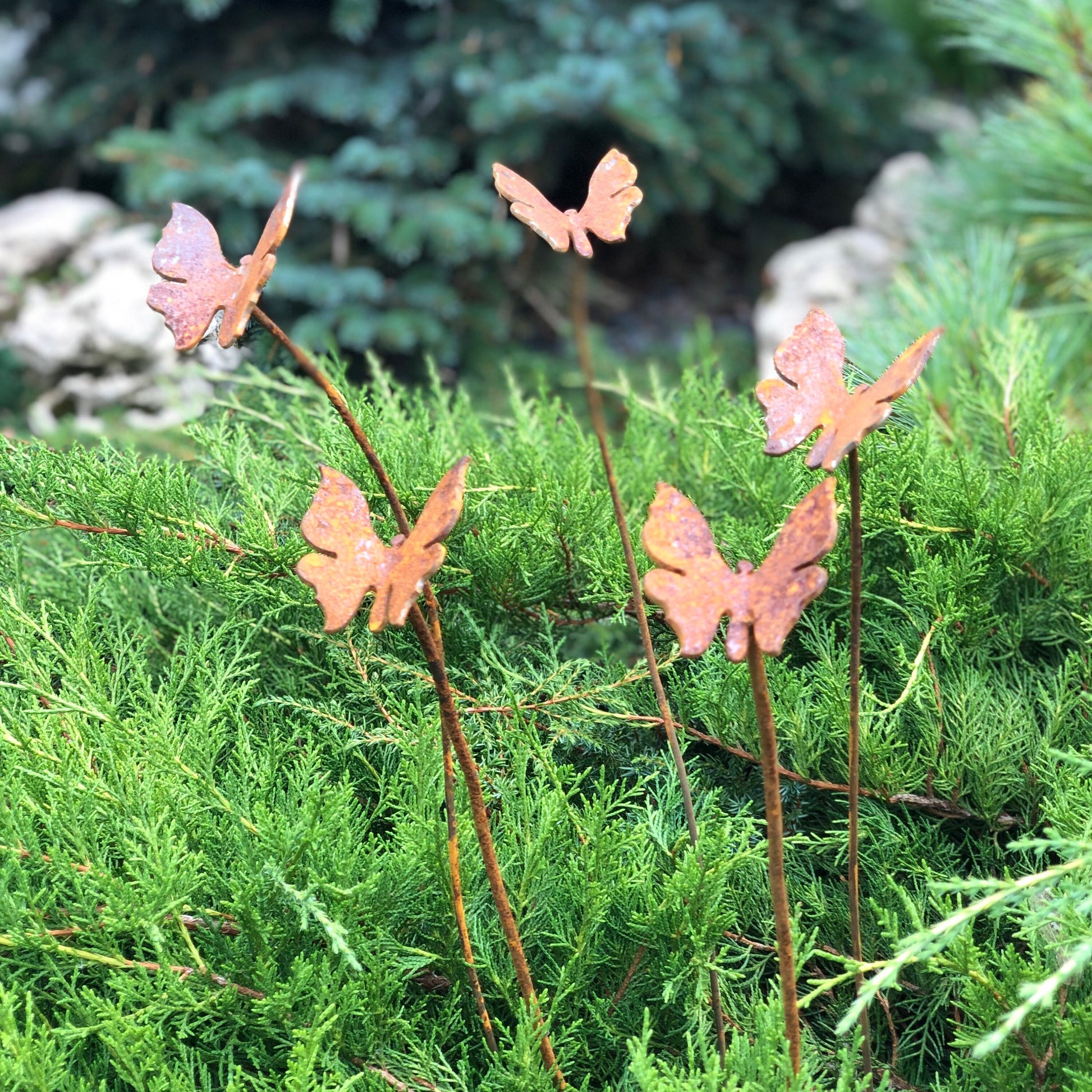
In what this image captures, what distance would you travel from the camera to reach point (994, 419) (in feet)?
4.14

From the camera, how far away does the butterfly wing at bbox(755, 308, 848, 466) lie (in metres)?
0.73

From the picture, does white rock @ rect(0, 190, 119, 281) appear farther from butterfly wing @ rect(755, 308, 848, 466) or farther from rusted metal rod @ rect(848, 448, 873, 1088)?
rusted metal rod @ rect(848, 448, 873, 1088)

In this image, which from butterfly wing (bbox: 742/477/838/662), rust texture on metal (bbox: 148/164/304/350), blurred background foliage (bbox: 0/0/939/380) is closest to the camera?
butterfly wing (bbox: 742/477/838/662)

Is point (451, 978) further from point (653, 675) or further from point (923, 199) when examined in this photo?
point (923, 199)

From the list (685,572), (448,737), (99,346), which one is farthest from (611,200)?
(99,346)

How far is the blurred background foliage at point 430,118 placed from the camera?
3.20 metres

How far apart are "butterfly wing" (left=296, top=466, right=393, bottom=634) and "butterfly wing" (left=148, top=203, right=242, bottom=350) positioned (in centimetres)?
14

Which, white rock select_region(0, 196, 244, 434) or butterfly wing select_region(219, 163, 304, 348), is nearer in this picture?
butterfly wing select_region(219, 163, 304, 348)

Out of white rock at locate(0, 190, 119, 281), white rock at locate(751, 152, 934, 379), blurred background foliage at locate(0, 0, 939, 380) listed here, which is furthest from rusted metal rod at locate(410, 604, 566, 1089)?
white rock at locate(0, 190, 119, 281)

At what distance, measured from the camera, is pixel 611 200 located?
0.78 metres

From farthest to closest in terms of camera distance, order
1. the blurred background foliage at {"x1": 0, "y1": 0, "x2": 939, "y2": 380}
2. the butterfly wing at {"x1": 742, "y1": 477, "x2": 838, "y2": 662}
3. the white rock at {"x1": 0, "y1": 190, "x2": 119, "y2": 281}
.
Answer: the white rock at {"x1": 0, "y1": 190, "x2": 119, "y2": 281} → the blurred background foliage at {"x1": 0, "y1": 0, "x2": 939, "y2": 380} → the butterfly wing at {"x1": 742, "y1": 477, "x2": 838, "y2": 662}

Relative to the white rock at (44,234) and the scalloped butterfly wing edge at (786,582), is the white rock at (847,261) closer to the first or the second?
the white rock at (44,234)

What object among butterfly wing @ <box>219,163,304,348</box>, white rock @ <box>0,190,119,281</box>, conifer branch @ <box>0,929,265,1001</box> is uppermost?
butterfly wing @ <box>219,163,304,348</box>

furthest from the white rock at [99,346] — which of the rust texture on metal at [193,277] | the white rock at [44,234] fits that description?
the rust texture on metal at [193,277]
